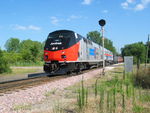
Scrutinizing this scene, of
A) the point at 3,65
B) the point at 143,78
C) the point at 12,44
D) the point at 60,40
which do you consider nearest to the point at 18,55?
the point at 12,44

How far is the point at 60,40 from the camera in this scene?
17359 millimetres

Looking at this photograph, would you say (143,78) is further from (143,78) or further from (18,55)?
(18,55)

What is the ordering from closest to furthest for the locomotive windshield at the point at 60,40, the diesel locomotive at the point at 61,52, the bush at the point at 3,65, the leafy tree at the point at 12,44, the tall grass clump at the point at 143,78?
the tall grass clump at the point at 143,78
the diesel locomotive at the point at 61,52
the locomotive windshield at the point at 60,40
the bush at the point at 3,65
the leafy tree at the point at 12,44

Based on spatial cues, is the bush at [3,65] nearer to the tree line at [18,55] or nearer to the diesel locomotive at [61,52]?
the tree line at [18,55]

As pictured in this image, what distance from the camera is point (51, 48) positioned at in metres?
17.2

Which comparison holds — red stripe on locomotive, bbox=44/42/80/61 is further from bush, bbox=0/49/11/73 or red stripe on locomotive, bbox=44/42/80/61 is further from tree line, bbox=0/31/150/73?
bush, bbox=0/49/11/73

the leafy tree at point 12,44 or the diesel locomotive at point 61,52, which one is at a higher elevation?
the leafy tree at point 12,44

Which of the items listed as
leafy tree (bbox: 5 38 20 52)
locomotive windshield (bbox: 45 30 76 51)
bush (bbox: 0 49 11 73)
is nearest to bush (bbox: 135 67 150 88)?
locomotive windshield (bbox: 45 30 76 51)

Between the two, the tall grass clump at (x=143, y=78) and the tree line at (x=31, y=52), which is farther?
the tree line at (x=31, y=52)

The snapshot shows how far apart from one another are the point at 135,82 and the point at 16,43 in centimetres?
14633

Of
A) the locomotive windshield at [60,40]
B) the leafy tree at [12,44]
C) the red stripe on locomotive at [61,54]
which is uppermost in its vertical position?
the leafy tree at [12,44]

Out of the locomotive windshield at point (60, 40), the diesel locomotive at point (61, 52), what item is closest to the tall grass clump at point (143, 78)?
the diesel locomotive at point (61, 52)

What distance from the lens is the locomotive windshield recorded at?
670 inches

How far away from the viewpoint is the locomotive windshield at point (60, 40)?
1702cm
